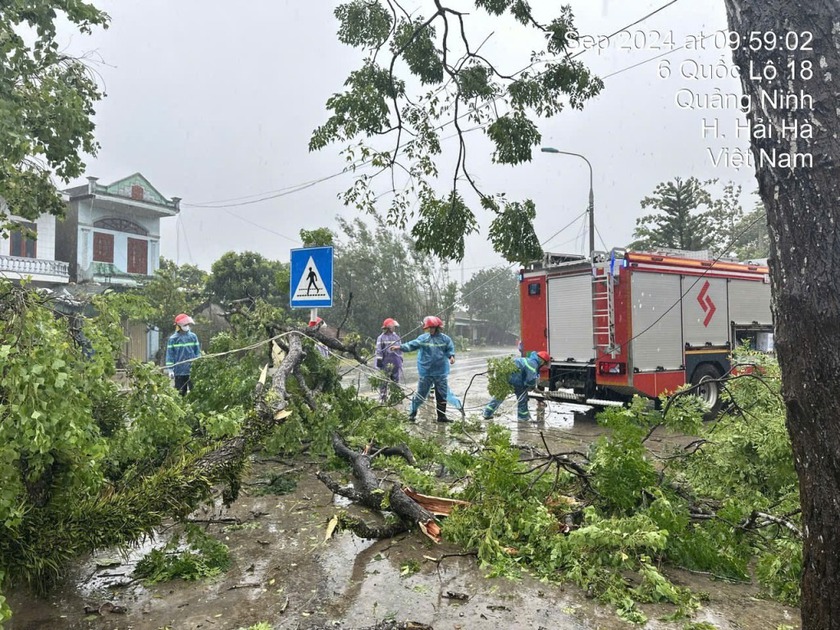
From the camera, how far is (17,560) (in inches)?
→ 111

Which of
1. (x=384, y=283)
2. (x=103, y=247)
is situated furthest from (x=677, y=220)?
(x=103, y=247)

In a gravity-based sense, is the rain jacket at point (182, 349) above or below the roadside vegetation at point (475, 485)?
above

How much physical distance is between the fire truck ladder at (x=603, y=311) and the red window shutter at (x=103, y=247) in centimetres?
2112

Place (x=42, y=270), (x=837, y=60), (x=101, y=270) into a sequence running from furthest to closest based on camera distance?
(x=101, y=270) < (x=42, y=270) < (x=837, y=60)

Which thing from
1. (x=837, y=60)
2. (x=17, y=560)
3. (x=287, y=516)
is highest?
(x=837, y=60)

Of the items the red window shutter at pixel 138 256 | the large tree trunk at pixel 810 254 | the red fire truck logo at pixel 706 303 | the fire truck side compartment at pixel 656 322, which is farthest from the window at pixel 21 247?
the large tree trunk at pixel 810 254

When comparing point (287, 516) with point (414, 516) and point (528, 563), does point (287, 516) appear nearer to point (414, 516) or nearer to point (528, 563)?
point (414, 516)

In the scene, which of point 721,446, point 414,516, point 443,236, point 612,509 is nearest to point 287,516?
point 414,516

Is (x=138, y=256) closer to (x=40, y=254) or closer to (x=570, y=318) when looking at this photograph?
(x=40, y=254)

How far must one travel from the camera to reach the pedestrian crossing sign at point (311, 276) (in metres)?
6.87

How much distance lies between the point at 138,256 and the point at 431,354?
796 inches

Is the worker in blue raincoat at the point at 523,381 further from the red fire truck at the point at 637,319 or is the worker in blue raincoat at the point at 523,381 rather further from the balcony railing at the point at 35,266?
the balcony railing at the point at 35,266

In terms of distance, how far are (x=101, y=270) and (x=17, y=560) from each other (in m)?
22.6

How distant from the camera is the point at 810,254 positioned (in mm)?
1775
